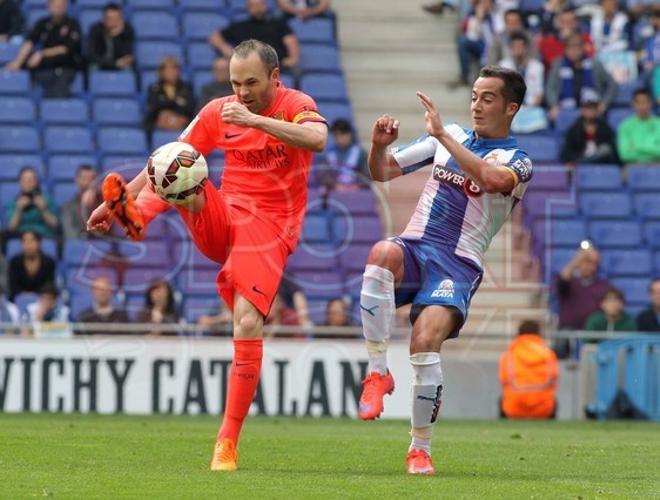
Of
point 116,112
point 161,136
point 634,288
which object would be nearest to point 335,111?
point 161,136

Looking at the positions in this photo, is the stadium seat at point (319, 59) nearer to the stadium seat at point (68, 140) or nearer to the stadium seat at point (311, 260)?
the stadium seat at point (68, 140)

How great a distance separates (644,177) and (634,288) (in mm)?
1881

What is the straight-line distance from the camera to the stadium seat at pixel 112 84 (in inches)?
846

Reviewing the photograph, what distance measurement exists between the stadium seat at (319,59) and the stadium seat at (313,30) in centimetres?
11

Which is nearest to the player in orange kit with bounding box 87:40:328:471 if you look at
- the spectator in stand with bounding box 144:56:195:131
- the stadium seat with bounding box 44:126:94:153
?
the stadium seat with bounding box 44:126:94:153

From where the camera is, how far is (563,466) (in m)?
10.4

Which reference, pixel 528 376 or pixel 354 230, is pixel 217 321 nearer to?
pixel 354 230

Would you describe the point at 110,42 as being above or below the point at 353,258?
above

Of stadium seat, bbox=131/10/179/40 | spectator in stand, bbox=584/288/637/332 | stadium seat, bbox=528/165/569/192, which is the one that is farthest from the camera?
stadium seat, bbox=131/10/179/40

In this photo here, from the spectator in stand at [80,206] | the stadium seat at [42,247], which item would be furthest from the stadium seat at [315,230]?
the stadium seat at [42,247]

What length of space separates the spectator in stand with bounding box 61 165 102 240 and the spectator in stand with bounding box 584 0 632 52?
27.5ft

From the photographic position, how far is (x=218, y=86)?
21.1 metres

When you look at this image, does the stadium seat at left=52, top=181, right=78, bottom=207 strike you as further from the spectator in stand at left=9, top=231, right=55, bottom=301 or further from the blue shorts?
the blue shorts

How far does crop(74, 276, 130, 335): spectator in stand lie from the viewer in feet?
57.8
